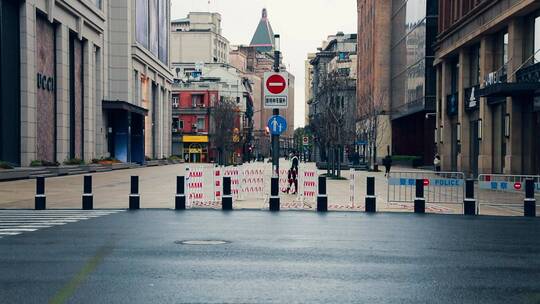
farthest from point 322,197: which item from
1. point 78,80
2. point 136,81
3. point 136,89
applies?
point 136,81

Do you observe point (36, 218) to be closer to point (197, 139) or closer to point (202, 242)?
point (202, 242)

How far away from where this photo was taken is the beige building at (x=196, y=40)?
148 m

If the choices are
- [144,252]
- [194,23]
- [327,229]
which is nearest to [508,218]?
[327,229]

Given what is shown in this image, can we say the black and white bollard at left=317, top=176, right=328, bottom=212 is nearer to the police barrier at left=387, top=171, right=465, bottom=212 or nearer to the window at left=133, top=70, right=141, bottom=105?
the police barrier at left=387, top=171, right=465, bottom=212

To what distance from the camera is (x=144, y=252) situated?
9.68 metres

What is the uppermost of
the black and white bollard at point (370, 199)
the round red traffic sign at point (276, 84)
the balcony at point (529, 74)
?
the balcony at point (529, 74)

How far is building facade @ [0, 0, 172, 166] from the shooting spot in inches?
1489

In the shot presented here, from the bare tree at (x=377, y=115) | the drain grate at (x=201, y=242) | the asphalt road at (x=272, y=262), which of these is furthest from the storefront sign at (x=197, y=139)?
the drain grate at (x=201, y=242)

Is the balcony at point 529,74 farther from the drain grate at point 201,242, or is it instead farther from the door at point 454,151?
the drain grate at point 201,242

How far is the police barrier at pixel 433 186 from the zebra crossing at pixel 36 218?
26.5 ft

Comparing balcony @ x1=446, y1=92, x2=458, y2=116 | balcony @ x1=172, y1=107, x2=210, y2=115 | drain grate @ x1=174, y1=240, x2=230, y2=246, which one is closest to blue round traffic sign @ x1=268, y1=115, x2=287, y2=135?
drain grate @ x1=174, y1=240, x2=230, y2=246

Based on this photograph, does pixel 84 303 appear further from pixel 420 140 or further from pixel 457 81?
pixel 420 140

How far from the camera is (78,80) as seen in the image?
51.0 metres

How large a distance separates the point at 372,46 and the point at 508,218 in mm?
68328
